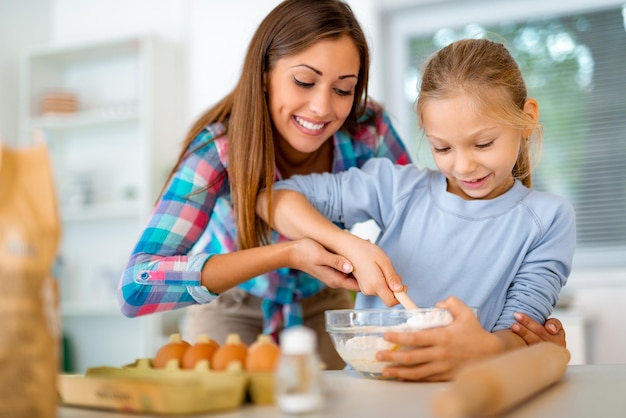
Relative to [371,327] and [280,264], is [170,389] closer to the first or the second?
[371,327]

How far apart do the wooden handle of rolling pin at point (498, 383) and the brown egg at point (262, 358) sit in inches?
8.7

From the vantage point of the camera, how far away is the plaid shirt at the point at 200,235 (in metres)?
1.51

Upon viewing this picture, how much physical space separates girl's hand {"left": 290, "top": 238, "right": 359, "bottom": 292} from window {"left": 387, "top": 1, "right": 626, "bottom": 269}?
2622mm

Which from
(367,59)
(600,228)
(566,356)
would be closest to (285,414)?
(566,356)

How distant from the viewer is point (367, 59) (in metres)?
1.73

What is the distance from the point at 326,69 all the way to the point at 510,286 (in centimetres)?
59

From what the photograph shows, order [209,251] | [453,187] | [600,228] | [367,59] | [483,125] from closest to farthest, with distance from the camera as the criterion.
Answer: [483,125] → [453,187] → [367,59] → [209,251] → [600,228]

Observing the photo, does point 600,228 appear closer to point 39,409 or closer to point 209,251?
point 209,251

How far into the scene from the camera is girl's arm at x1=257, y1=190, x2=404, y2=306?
121 centimetres

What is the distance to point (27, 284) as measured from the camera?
672 millimetres

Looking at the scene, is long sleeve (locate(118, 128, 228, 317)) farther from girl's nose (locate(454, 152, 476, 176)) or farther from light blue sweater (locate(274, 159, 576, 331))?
girl's nose (locate(454, 152, 476, 176))

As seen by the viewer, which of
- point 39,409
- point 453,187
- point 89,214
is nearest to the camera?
point 39,409

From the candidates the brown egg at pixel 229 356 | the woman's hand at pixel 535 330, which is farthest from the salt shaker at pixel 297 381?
the woman's hand at pixel 535 330

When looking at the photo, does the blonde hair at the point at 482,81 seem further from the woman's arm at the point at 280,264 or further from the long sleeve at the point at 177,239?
the long sleeve at the point at 177,239
